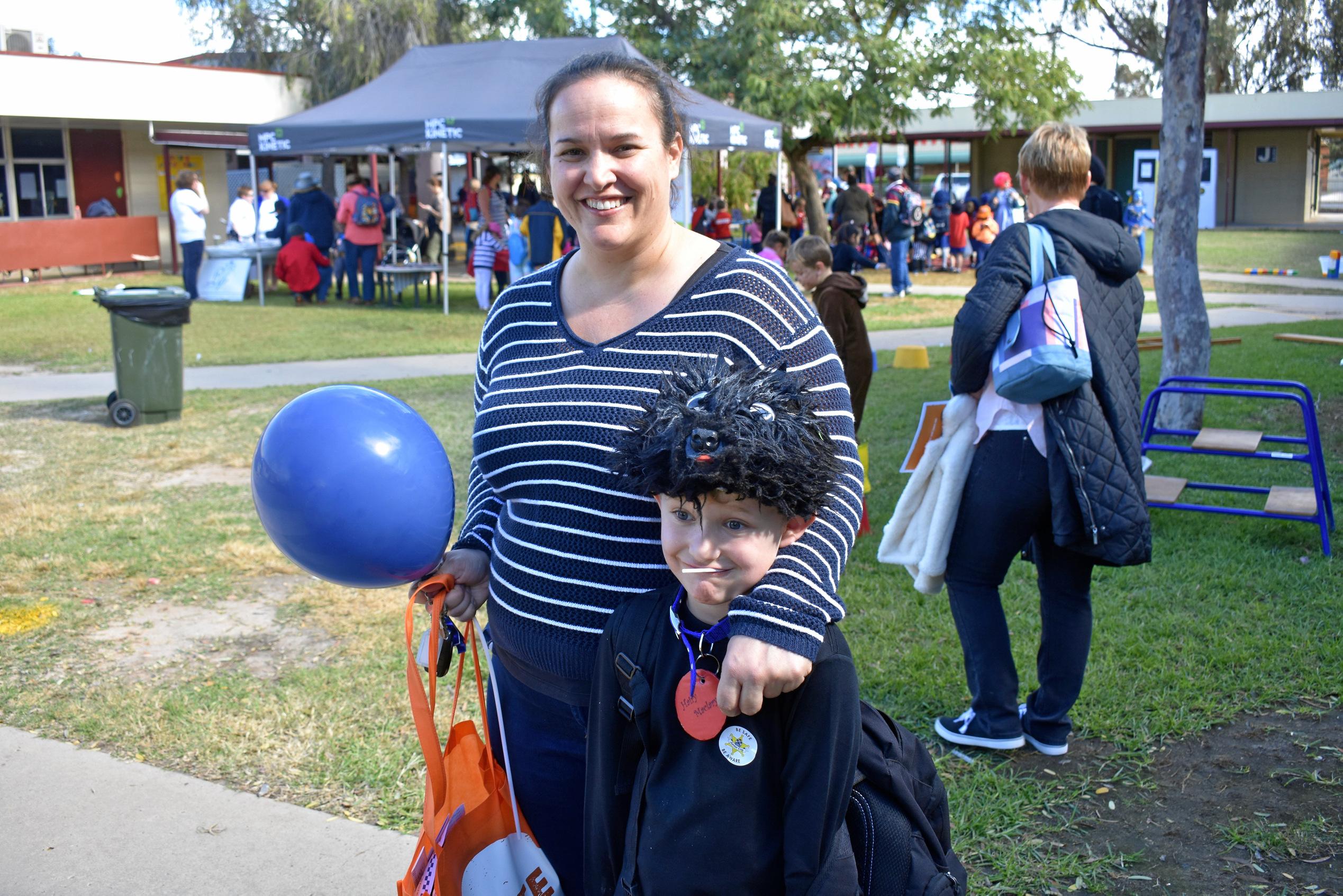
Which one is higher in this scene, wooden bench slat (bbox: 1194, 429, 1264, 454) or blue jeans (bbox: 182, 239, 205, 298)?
blue jeans (bbox: 182, 239, 205, 298)

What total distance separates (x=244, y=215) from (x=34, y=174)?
365 inches

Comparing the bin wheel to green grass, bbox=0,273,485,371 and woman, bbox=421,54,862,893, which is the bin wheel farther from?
woman, bbox=421,54,862,893

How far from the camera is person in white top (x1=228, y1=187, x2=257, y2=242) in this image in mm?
19406

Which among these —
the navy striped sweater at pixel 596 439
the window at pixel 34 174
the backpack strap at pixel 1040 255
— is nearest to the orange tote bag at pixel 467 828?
the navy striped sweater at pixel 596 439

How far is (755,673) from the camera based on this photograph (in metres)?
1.60

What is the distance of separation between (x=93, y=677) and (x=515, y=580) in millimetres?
3135

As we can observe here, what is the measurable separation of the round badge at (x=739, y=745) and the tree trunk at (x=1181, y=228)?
23.0 ft

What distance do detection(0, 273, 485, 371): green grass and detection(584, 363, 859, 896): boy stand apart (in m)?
9.80

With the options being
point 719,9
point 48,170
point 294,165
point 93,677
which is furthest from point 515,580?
point 294,165

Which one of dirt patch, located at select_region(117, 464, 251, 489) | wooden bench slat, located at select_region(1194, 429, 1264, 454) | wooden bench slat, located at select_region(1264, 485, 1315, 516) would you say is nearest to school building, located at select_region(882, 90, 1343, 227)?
wooden bench slat, located at select_region(1194, 429, 1264, 454)

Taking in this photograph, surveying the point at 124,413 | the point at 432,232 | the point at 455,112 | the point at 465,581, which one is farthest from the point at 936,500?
the point at 432,232

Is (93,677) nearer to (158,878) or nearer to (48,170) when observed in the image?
(158,878)

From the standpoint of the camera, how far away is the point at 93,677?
14.5 ft

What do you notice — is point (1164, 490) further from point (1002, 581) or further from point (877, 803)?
point (877, 803)
